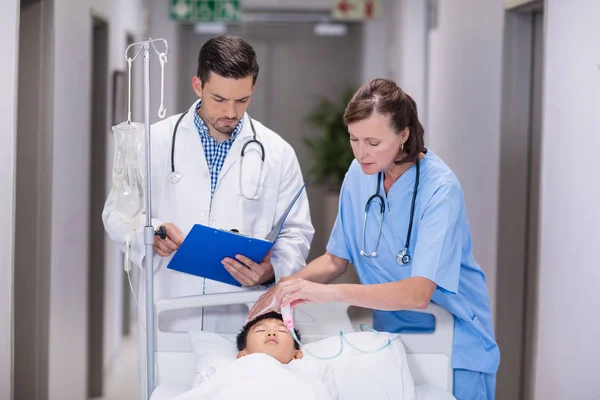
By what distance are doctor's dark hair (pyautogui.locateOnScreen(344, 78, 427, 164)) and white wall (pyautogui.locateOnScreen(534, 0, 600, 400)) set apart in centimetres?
72

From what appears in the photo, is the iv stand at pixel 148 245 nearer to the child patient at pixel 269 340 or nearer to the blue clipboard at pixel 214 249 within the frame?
the blue clipboard at pixel 214 249

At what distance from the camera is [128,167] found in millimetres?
1983

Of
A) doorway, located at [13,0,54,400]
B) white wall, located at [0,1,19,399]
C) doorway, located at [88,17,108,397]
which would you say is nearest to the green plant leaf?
doorway, located at [88,17,108,397]

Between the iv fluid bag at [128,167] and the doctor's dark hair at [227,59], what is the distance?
0.27 m

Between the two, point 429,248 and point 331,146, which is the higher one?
point 331,146

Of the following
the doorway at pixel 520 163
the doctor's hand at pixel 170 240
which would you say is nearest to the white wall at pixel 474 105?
the doorway at pixel 520 163

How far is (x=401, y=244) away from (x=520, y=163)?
126 centimetres

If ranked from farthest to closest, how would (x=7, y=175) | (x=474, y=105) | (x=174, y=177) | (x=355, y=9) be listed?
(x=355, y=9)
(x=474, y=105)
(x=7, y=175)
(x=174, y=177)

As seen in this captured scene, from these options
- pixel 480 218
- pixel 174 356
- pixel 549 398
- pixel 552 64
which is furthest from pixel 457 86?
pixel 174 356

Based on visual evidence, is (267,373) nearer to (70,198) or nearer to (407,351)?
(407,351)

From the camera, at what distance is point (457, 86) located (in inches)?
148

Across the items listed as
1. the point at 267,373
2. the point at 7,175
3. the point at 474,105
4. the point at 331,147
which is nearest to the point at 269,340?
the point at 267,373

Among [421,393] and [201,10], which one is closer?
[421,393]

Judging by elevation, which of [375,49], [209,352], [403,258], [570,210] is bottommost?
[209,352]
